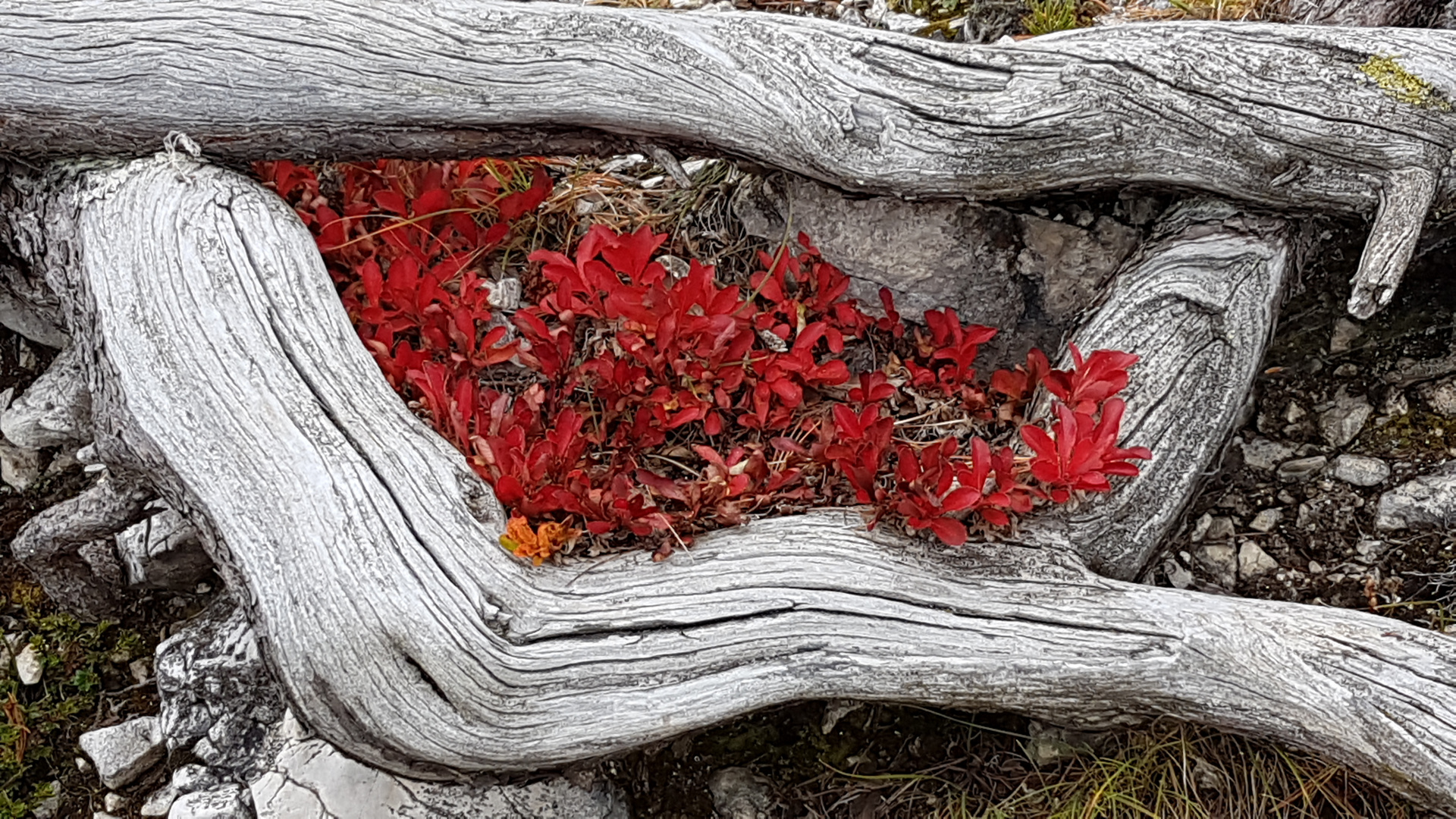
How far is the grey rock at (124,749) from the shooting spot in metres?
3.60

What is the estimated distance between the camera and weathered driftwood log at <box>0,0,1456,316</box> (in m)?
3.02

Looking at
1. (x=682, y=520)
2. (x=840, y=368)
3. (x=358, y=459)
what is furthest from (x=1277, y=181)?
(x=358, y=459)

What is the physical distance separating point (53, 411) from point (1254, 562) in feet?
14.6

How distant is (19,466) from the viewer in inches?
160

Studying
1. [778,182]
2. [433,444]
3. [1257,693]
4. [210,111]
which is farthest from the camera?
[778,182]

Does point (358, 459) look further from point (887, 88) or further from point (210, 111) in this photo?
point (887, 88)

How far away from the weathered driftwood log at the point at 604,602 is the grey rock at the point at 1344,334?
0.55 metres

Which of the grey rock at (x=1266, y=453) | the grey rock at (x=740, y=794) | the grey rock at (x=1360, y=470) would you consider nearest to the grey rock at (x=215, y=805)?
the grey rock at (x=740, y=794)

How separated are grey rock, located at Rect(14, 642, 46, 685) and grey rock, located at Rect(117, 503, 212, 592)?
437 mm

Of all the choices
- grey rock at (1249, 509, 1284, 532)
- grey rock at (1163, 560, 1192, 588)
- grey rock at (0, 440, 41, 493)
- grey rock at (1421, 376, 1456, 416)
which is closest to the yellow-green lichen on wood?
grey rock at (1421, 376, 1456, 416)

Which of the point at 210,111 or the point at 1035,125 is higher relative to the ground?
the point at 1035,125

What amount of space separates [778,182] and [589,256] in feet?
2.45

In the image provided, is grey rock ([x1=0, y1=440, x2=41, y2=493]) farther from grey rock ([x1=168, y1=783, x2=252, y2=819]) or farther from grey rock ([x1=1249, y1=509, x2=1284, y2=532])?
grey rock ([x1=1249, y1=509, x2=1284, y2=532])

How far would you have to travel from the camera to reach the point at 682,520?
3.02 m
